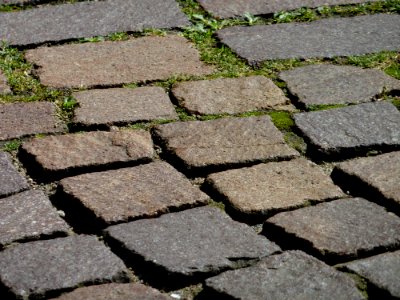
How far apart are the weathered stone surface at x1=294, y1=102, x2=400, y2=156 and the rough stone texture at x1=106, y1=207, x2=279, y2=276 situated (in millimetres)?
624

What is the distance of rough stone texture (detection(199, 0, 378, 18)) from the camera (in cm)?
448

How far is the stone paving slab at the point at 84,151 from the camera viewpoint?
10.2 ft

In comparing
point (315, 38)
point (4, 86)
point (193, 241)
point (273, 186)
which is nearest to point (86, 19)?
point (4, 86)

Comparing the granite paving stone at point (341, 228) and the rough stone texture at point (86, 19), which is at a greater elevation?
the rough stone texture at point (86, 19)

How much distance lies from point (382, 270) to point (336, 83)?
4.39 feet

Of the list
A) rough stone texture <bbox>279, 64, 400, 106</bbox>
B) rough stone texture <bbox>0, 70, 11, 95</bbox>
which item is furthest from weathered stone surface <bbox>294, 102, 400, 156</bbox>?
rough stone texture <bbox>0, 70, 11, 95</bbox>

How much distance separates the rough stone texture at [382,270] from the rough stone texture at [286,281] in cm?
6

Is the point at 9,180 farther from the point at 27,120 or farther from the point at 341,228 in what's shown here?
the point at 341,228

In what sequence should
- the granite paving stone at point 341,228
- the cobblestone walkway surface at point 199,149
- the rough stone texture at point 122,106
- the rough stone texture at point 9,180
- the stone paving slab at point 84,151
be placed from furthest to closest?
the rough stone texture at point 122,106, the stone paving slab at point 84,151, the rough stone texture at point 9,180, the granite paving stone at point 341,228, the cobblestone walkway surface at point 199,149

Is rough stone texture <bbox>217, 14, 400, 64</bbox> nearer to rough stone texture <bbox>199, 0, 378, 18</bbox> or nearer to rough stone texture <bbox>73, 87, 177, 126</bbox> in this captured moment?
rough stone texture <bbox>199, 0, 378, 18</bbox>

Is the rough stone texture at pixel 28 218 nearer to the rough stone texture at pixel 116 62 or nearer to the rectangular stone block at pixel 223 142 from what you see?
the rectangular stone block at pixel 223 142

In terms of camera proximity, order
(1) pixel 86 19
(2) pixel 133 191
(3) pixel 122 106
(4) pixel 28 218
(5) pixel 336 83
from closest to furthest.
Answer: (4) pixel 28 218
(2) pixel 133 191
(3) pixel 122 106
(5) pixel 336 83
(1) pixel 86 19

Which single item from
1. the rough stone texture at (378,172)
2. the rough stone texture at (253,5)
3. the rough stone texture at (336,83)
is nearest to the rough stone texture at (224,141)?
the rough stone texture at (378,172)

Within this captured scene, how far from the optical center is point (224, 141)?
3299 millimetres
